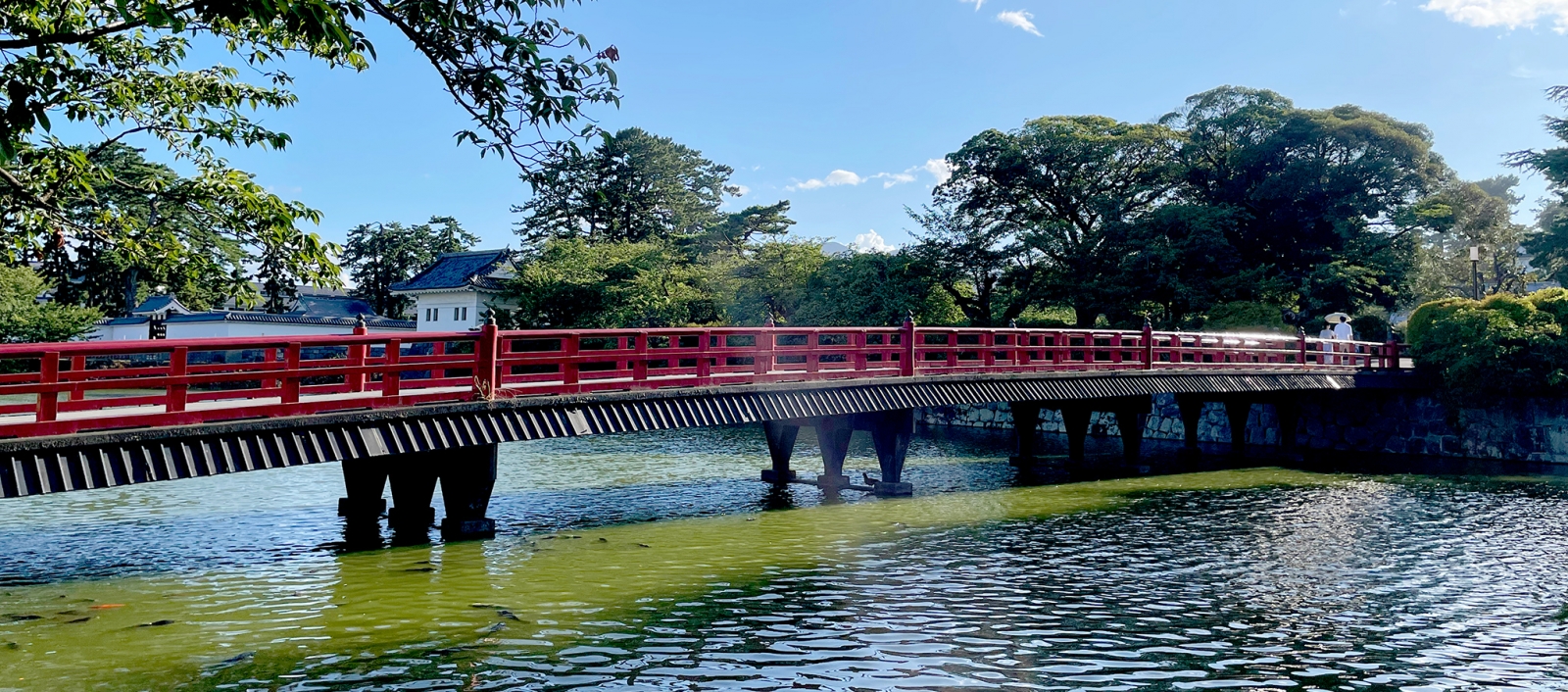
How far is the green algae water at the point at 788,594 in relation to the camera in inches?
336

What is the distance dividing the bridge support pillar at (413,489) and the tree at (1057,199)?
1139 inches

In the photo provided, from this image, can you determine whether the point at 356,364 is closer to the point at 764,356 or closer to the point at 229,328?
the point at 764,356

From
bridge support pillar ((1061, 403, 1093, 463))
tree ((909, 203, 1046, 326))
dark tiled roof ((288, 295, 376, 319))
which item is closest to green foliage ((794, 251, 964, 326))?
tree ((909, 203, 1046, 326))

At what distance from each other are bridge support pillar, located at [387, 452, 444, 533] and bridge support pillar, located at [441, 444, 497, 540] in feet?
0.68

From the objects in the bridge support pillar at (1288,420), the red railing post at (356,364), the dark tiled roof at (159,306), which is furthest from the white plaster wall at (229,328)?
the red railing post at (356,364)

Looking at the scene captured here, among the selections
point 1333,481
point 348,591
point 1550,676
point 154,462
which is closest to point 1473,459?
point 1333,481

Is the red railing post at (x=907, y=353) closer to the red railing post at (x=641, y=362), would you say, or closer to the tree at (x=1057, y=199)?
the red railing post at (x=641, y=362)

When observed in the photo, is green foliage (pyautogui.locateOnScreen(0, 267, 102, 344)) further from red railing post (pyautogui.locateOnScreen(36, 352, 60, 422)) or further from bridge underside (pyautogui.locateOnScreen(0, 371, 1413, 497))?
red railing post (pyautogui.locateOnScreen(36, 352, 60, 422))

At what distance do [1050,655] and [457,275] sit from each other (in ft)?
171

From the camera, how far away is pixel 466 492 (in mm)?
14320

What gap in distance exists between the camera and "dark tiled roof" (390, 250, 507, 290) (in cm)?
5556

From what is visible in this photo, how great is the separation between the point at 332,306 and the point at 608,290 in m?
32.4

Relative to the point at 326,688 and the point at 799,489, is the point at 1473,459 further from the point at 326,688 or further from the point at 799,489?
the point at 326,688

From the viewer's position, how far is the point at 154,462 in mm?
10781
